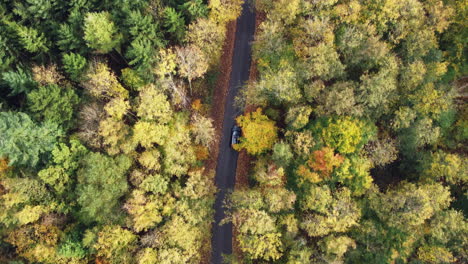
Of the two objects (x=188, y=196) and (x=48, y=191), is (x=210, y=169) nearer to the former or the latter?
(x=188, y=196)

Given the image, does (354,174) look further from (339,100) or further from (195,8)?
(195,8)

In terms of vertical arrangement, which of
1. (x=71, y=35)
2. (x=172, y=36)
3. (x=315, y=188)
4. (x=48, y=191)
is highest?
(x=172, y=36)

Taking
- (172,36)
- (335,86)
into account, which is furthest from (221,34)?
(335,86)

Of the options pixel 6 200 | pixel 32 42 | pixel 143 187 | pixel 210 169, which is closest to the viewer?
pixel 6 200

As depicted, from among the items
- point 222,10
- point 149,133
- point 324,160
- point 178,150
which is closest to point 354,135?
point 324,160

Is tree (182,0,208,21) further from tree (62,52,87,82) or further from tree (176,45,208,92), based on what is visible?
tree (62,52,87,82)

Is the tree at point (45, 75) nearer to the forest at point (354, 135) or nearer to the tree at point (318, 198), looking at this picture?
the forest at point (354, 135)

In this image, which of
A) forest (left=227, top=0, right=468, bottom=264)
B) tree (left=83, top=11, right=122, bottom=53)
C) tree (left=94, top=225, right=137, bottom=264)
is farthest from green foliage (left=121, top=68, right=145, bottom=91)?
tree (left=94, top=225, right=137, bottom=264)
